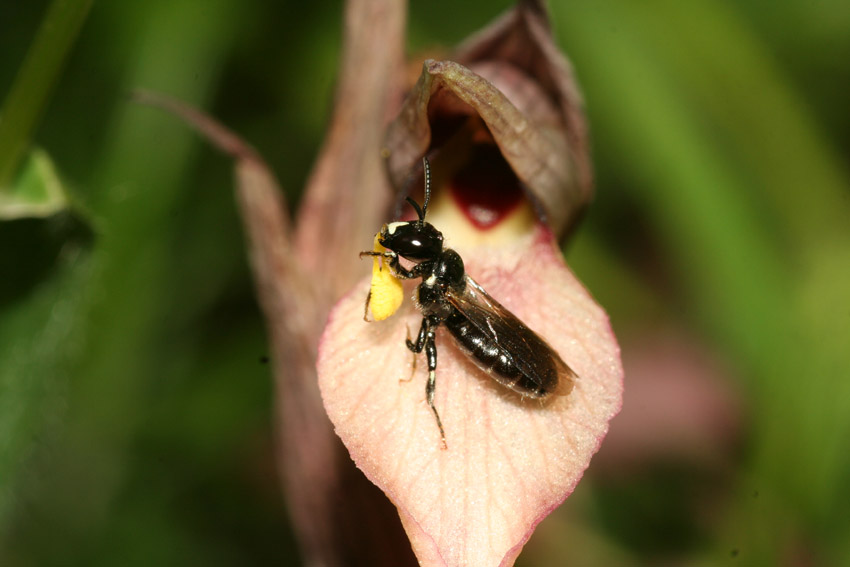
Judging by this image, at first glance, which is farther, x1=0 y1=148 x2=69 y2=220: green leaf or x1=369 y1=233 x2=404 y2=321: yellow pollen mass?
x1=0 y1=148 x2=69 y2=220: green leaf

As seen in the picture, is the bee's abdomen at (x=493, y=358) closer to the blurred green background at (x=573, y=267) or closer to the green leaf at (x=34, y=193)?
the green leaf at (x=34, y=193)

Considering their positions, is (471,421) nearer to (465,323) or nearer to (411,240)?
(465,323)

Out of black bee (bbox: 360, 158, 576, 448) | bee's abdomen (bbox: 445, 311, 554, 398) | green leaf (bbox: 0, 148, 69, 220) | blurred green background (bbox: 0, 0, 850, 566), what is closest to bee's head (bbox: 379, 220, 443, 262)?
black bee (bbox: 360, 158, 576, 448)

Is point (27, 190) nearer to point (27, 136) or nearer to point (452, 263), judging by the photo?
point (27, 136)

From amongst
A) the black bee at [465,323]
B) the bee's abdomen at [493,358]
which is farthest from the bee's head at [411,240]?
the bee's abdomen at [493,358]

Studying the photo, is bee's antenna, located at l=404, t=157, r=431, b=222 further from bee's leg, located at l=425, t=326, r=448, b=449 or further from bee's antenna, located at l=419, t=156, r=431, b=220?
bee's leg, located at l=425, t=326, r=448, b=449

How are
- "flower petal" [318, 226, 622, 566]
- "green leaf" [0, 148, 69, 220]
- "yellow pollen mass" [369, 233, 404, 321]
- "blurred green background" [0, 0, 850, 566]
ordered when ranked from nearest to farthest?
"flower petal" [318, 226, 622, 566], "yellow pollen mass" [369, 233, 404, 321], "green leaf" [0, 148, 69, 220], "blurred green background" [0, 0, 850, 566]

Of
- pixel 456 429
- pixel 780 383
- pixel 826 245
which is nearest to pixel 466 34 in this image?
pixel 826 245
